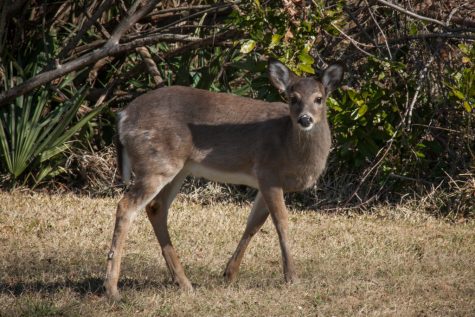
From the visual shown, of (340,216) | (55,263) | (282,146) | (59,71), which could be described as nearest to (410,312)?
(282,146)

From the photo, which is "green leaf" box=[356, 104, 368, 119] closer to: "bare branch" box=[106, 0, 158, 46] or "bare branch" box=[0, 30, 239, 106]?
"bare branch" box=[0, 30, 239, 106]

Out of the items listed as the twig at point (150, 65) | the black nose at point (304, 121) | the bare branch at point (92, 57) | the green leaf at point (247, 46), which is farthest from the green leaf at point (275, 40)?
the twig at point (150, 65)

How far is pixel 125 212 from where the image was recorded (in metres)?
7.46

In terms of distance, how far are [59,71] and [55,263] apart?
3.21m

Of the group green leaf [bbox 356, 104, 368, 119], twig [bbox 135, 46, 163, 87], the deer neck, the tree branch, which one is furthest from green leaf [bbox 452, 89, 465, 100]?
twig [bbox 135, 46, 163, 87]

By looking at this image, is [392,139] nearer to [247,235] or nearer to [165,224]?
[247,235]

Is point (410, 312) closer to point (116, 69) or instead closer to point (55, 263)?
point (55, 263)

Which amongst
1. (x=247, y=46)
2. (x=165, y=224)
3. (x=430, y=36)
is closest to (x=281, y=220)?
(x=165, y=224)

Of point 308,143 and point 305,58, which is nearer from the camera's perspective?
point 308,143

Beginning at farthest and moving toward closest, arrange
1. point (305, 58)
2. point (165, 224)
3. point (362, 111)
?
point (362, 111)
point (305, 58)
point (165, 224)

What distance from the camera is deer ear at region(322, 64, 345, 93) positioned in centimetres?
830

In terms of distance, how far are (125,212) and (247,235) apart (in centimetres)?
114

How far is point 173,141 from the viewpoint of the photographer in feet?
25.8

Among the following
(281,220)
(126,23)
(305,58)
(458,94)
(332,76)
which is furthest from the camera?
(126,23)
